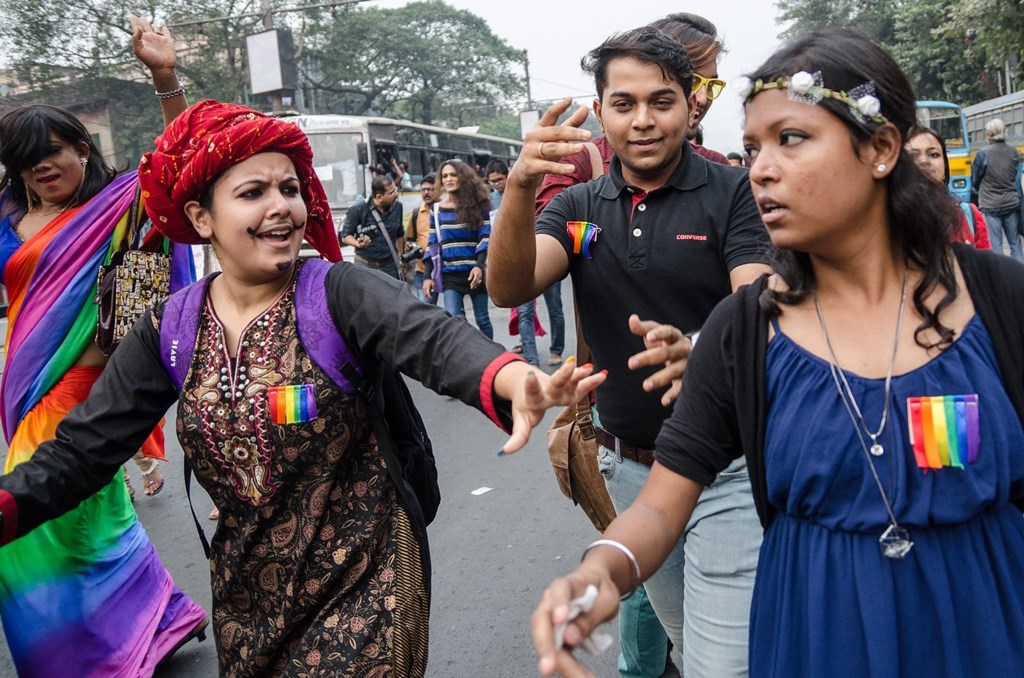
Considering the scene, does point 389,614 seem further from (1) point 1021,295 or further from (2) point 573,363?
(1) point 1021,295

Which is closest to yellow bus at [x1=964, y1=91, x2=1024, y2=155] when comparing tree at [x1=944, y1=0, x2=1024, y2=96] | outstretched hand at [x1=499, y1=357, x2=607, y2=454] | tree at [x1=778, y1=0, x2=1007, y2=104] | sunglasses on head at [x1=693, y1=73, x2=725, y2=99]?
tree at [x1=778, y1=0, x2=1007, y2=104]

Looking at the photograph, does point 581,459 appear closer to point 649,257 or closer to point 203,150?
point 649,257

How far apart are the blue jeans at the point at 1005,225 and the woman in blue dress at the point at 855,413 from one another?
1272 centimetres

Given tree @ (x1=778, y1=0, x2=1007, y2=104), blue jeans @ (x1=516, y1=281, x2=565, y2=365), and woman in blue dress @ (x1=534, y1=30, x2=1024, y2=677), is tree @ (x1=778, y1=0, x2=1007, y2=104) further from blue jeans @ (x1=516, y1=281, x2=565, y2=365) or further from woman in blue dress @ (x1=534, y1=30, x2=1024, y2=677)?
woman in blue dress @ (x1=534, y1=30, x2=1024, y2=677)

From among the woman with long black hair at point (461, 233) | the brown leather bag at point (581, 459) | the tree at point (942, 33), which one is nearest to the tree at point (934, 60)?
the tree at point (942, 33)

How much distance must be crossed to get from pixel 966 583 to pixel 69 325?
3.20 m

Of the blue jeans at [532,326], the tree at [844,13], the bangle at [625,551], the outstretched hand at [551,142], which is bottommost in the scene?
the blue jeans at [532,326]

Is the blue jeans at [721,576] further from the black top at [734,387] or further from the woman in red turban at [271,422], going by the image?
the woman in red turban at [271,422]

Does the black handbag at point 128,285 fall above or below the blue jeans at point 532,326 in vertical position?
above

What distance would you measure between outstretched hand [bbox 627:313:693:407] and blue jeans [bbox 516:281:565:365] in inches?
280

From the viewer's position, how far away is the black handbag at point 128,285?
12.0ft

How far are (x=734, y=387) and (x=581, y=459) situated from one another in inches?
53.9

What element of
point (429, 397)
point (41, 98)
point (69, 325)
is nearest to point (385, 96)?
point (41, 98)

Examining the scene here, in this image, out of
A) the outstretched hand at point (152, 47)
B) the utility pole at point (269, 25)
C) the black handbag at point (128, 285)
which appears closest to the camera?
the outstretched hand at point (152, 47)
